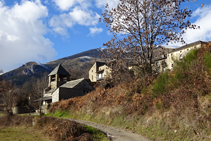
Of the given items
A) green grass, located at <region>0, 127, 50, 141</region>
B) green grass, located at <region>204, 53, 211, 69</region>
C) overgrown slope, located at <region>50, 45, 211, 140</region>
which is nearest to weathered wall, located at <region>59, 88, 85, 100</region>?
green grass, located at <region>0, 127, 50, 141</region>

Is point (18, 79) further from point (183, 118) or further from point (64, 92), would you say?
point (183, 118)

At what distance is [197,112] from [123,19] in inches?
403

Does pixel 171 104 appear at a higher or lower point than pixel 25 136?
higher

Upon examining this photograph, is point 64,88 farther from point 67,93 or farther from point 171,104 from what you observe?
point 171,104

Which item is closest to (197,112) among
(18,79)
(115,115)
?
(115,115)

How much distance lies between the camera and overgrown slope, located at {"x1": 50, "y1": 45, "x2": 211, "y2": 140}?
329 inches

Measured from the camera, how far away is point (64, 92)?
30938 mm

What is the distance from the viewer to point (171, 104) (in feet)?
33.6

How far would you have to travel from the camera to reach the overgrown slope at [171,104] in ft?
27.5

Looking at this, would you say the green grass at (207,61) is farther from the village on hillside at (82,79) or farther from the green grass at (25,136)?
the green grass at (25,136)

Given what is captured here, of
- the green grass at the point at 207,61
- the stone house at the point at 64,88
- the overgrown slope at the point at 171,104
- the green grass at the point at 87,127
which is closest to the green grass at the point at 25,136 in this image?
the green grass at the point at 87,127

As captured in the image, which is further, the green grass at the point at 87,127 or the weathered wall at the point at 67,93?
the weathered wall at the point at 67,93

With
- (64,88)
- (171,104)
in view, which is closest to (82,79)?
(64,88)

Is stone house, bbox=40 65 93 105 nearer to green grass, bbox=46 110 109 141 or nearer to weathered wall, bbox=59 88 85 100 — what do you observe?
weathered wall, bbox=59 88 85 100
